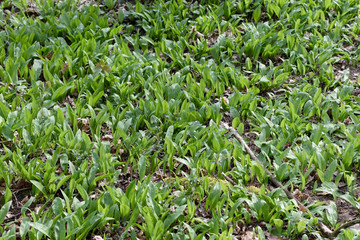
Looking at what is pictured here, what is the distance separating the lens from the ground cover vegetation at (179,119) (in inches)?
104

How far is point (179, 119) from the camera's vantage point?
137 inches

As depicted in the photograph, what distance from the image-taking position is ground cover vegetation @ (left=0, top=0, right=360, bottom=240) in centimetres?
265

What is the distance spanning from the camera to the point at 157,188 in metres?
2.80

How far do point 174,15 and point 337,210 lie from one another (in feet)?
9.79

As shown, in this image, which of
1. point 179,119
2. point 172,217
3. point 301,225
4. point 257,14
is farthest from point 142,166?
point 257,14

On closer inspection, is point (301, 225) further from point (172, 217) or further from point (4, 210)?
point (4, 210)

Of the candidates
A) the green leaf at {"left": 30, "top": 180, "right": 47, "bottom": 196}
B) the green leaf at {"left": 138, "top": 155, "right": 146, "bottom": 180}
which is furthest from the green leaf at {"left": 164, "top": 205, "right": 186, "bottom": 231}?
the green leaf at {"left": 30, "top": 180, "right": 47, "bottom": 196}

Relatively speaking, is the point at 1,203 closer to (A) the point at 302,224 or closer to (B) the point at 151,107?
(B) the point at 151,107

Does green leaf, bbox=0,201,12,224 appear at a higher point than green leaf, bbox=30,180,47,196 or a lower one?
lower

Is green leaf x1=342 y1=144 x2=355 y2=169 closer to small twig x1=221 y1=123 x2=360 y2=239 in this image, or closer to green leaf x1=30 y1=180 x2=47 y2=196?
small twig x1=221 y1=123 x2=360 y2=239

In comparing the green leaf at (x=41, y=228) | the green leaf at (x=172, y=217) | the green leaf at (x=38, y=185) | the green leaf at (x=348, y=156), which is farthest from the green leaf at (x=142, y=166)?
the green leaf at (x=348, y=156)

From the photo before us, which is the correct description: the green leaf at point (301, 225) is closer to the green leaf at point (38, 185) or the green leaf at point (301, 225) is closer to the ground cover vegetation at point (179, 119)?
the ground cover vegetation at point (179, 119)

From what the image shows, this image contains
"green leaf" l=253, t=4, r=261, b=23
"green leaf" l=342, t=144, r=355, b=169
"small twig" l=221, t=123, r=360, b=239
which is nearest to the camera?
"small twig" l=221, t=123, r=360, b=239

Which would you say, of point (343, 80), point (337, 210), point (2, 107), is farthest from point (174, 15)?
point (337, 210)
